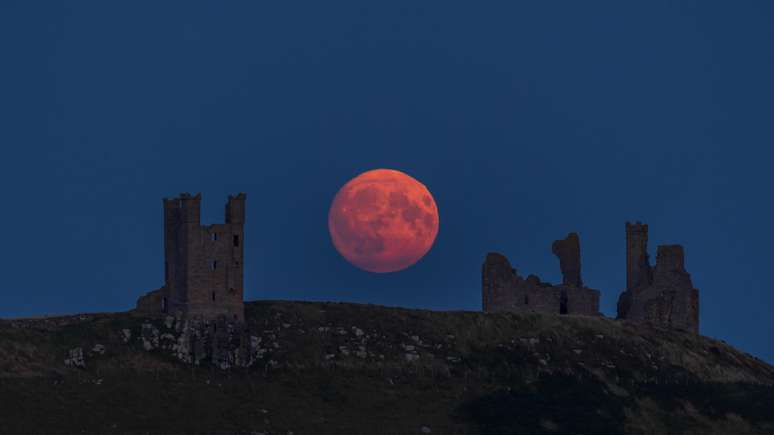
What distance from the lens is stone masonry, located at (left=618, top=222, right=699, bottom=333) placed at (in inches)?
5079

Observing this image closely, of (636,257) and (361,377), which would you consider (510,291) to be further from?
(361,377)

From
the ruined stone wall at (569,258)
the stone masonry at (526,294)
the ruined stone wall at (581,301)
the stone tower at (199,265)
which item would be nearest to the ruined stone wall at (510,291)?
the stone masonry at (526,294)

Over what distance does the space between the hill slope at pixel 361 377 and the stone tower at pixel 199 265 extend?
1697 mm

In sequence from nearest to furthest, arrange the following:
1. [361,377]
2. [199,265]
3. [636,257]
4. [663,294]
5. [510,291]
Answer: [361,377], [199,265], [510,291], [663,294], [636,257]

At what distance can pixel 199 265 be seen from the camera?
110438 millimetres

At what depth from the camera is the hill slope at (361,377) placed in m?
99.2

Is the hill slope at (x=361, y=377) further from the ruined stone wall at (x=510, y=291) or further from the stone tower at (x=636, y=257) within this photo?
the stone tower at (x=636, y=257)

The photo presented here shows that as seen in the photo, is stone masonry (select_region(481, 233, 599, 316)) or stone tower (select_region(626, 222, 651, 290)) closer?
stone masonry (select_region(481, 233, 599, 316))

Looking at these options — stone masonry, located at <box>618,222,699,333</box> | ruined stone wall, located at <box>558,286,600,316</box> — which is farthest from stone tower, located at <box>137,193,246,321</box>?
stone masonry, located at <box>618,222,699,333</box>

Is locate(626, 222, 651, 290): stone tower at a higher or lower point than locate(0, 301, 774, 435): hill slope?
higher

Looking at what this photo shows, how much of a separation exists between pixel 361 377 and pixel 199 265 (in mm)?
12526

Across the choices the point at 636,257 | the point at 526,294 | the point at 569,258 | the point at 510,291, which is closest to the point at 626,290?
the point at 636,257

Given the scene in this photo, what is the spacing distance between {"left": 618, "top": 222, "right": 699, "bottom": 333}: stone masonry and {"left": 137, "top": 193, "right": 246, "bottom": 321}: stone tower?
3237cm

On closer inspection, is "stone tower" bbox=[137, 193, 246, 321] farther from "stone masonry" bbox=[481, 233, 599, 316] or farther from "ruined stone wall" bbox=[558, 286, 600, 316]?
"ruined stone wall" bbox=[558, 286, 600, 316]
